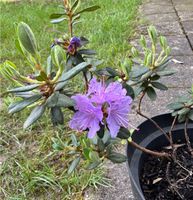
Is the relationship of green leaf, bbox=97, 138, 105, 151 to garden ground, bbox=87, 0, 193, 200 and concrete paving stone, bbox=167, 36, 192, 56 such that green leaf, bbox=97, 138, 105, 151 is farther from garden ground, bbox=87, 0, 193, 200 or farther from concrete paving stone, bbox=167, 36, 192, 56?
concrete paving stone, bbox=167, 36, 192, 56

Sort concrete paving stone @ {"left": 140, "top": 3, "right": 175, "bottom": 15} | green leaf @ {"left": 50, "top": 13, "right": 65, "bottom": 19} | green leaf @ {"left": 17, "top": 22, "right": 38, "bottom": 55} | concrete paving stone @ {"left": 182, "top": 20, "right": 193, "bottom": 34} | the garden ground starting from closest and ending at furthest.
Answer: green leaf @ {"left": 17, "top": 22, "right": 38, "bottom": 55}, green leaf @ {"left": 50, "top": 13, "right": 65, "bottom": 19}, the garden ground, concrete paving stone @ {"left": 182, "top": 20, "right": 193, "bottom": 34}, concrete paving stone @ {"left": 140, "top": 3, "right": 175, "bottom": 15}

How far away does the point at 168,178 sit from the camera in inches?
46.3

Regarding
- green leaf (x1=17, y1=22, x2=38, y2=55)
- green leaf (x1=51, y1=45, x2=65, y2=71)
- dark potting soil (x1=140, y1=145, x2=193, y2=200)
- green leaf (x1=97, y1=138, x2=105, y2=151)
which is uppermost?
green leaf (x1=17, y1=22, x2=38, y2=55)

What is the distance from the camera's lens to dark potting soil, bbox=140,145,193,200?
1.17 metres

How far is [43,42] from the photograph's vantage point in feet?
9.52

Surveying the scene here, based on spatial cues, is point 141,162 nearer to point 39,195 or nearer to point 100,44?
point 39,195

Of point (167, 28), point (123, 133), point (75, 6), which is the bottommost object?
point (167, 28)

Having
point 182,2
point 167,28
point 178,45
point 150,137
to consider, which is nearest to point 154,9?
point 182,2

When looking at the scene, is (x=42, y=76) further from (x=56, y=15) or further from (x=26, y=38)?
(x=56, y=15)

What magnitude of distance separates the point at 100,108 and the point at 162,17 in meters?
2.91

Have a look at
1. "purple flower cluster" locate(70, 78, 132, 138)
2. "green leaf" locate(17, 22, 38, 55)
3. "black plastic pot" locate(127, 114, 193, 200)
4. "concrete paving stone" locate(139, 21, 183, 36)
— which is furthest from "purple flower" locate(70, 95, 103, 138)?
"concrete paving stone" locate(139, 21, 183, 36)

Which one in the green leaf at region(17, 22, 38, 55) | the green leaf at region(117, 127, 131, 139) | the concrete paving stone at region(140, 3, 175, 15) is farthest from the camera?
the concrete paving stone at region(140, 3, 175, 15)

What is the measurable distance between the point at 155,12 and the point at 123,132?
296 centimetres

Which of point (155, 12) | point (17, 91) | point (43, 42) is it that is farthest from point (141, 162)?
point (155, 12)
